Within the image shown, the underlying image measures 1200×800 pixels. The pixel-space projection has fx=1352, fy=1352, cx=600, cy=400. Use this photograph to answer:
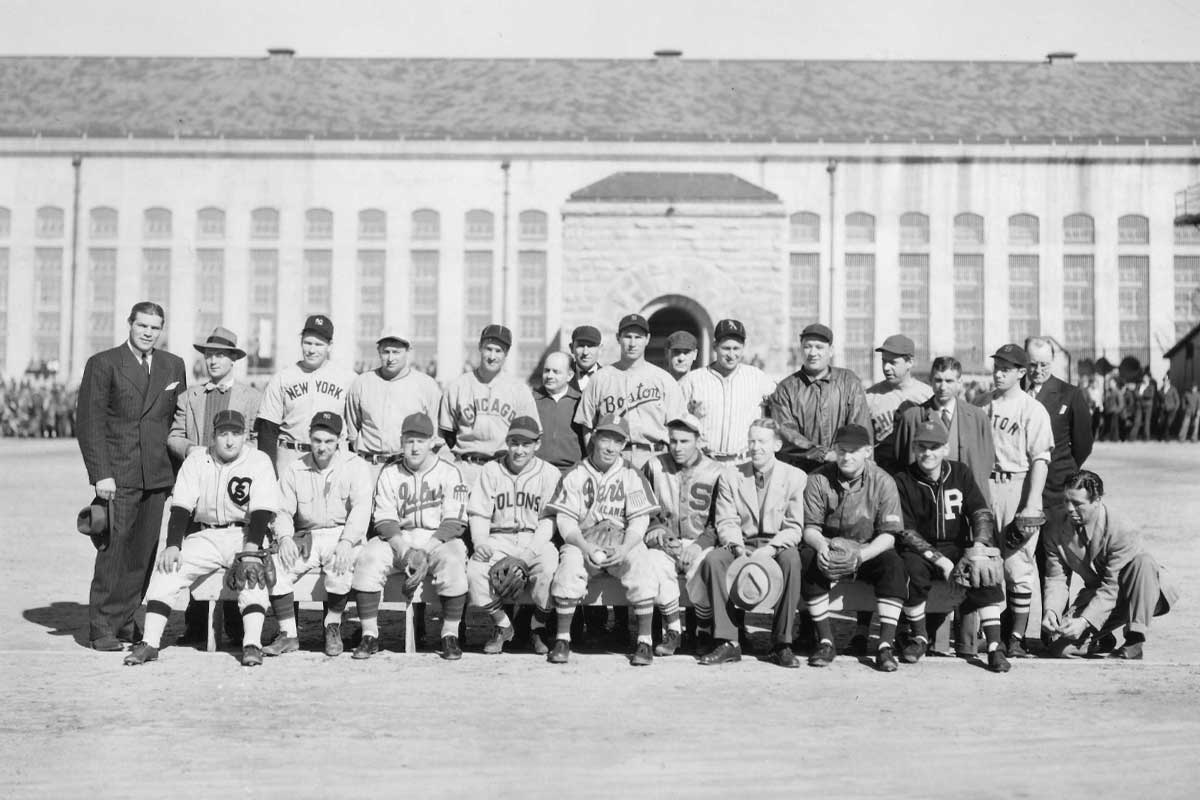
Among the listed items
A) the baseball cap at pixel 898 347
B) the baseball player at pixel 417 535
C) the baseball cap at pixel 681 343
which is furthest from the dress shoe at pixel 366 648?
the baseball cap at pixel 898 347

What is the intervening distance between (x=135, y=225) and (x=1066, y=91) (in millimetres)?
27328

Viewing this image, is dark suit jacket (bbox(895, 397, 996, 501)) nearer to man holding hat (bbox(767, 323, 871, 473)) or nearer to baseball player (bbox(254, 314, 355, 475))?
man holding hat (bbox(767, 323, 871, 473))

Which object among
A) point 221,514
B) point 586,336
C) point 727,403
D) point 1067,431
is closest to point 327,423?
point 221,514

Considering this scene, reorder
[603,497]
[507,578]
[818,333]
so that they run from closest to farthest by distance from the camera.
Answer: [507,578] < [603,497] < [818,333]

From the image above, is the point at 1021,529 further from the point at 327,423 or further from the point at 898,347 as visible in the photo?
the point at 327,423

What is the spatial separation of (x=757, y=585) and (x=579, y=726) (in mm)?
1980

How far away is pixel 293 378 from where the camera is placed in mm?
8820

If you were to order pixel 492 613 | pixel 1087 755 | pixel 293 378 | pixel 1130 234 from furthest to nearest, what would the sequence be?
1. pixel 1130 234
2. pixel 293 378
3. pixel 492 613
4. pixel 1087 755

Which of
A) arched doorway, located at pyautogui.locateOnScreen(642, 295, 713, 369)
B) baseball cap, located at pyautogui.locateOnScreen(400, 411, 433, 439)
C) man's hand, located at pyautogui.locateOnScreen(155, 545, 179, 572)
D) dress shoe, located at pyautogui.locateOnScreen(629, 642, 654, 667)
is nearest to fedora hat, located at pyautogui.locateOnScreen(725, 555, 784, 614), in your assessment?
dress shoe, located at pyautogui.locateOnScreen(629, 642, 654, 667)

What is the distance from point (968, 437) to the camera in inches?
331

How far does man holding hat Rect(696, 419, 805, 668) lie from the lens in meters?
7.72

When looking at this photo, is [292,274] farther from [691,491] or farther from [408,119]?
[691,491]

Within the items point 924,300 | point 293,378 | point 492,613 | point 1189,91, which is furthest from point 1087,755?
point 1189,91

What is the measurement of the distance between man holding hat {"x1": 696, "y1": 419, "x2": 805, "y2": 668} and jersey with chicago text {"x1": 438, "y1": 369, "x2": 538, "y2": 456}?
4.93 feet
